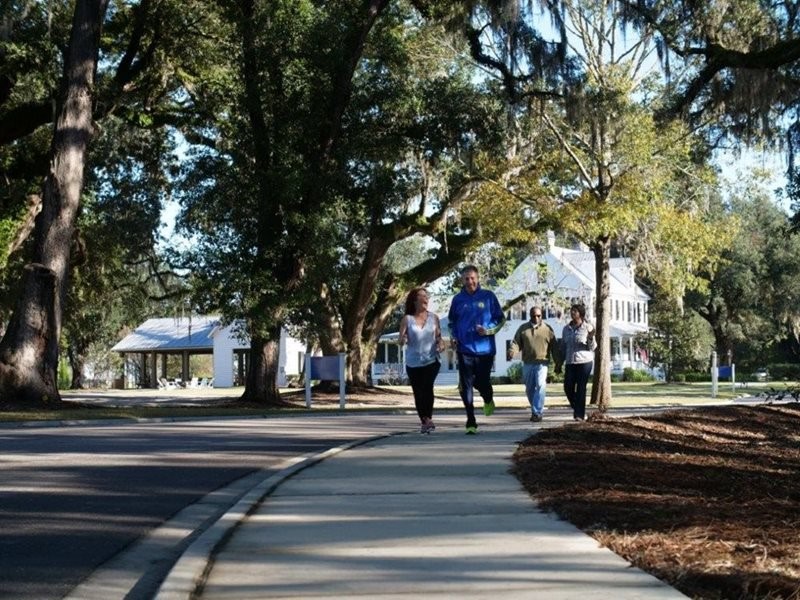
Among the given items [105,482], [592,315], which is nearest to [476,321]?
[105,482]

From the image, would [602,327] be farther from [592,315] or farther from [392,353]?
[392,353]

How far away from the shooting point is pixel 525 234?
32.2m

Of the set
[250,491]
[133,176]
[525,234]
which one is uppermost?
[133,176]

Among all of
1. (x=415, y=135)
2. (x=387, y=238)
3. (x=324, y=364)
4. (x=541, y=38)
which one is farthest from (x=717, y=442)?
(x=387, y=238)

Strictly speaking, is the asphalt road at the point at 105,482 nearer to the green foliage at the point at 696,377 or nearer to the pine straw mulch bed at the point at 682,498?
the pine straw mulch bed at the point at 682,498

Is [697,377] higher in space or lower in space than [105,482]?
higher

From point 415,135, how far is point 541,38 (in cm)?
706

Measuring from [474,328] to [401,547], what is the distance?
25.7 ft

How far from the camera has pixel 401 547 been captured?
22.6 ft

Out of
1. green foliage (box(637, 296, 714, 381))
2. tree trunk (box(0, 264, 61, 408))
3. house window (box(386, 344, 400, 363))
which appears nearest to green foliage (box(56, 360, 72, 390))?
house window (box(386, 344, 400, 363))

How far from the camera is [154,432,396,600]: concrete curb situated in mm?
5880

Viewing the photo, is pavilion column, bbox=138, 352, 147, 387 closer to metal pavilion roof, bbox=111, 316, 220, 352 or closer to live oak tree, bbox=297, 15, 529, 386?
metal pavilion roof, bbox=111, 316, 220, 352

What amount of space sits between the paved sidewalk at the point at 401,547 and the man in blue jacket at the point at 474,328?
4.07 meters

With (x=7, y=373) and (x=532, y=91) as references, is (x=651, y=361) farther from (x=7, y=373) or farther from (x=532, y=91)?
(x=7, y=373)
